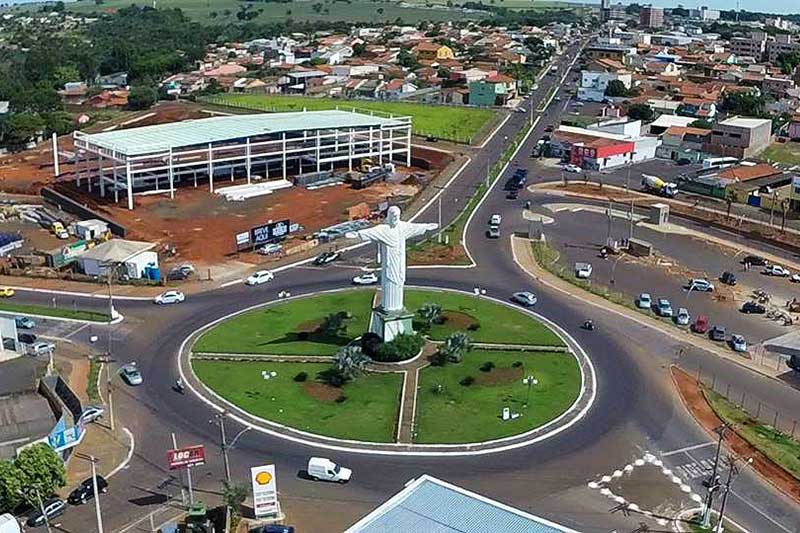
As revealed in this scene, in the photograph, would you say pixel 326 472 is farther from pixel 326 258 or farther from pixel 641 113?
pixel 641 113

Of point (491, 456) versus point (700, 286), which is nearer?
point (491, 456)

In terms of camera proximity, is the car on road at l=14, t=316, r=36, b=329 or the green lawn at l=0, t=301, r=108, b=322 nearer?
the car on road at l=14, t=316, r=36, b=329

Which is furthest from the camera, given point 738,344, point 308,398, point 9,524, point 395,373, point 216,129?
point 216,129

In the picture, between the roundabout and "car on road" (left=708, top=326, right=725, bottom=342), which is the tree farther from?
the roundabout

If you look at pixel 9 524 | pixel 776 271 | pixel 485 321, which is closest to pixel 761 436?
pixel 485 321

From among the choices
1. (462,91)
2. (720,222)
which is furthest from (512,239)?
(462,91)

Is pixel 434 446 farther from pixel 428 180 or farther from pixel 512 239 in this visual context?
pixel 428 180

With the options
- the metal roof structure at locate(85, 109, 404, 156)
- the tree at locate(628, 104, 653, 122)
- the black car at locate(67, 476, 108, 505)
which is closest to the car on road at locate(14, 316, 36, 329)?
the black car at locate(67, 476, 108, 505)
